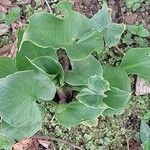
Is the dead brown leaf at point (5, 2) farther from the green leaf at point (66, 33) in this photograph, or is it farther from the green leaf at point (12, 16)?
the green leaf at point (66, 33)

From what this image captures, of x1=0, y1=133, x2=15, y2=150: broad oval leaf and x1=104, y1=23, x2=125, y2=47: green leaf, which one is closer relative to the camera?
x1=104, y1=23, x2=125, y2=47: green leaf

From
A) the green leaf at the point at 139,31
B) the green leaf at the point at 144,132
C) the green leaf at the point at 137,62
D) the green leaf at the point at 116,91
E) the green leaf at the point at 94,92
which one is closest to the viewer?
the green leaf at the point at 94,92

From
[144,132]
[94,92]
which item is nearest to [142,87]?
[144,132]

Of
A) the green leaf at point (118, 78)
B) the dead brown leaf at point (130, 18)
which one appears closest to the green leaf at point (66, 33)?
the green leaf at point (118, 78)

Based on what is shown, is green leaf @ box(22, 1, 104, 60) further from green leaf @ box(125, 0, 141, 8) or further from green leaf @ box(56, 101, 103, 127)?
green leaf @ box(125, 0, 141, 8)

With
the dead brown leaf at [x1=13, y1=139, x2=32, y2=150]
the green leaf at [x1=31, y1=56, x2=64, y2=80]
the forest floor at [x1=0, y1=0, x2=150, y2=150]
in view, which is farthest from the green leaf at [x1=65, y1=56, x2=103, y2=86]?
the dead brown leaf at [x1=13, y1=139, x2=32, y2=150]

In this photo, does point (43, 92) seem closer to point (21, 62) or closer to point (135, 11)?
point (21, 62)

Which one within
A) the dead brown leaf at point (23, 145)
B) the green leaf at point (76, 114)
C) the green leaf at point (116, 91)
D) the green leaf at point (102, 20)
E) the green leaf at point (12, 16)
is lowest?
the dead brown leaf at point (23, 145)

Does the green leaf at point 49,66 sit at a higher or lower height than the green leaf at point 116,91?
higher
